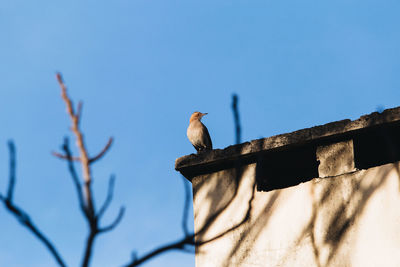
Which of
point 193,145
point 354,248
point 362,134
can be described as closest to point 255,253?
point 354,248

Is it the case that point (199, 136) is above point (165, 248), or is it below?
above

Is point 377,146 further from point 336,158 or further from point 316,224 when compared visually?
point 316,224

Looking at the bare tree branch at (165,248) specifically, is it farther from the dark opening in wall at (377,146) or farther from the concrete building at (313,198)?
the dark opening in wall at (377,146)

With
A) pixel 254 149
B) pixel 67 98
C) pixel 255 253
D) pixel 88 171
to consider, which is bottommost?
pixel 255 253

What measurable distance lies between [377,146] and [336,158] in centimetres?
70

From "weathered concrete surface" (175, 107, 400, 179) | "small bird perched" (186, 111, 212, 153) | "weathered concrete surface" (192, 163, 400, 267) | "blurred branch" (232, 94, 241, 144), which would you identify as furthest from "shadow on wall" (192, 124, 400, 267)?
"blurred branch" (232, 94, 241, 144)

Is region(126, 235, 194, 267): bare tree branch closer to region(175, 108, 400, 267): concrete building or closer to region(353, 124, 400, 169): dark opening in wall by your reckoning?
region(175, 108, 400, 267): concrete building

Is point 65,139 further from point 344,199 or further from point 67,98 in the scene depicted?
point 344,199

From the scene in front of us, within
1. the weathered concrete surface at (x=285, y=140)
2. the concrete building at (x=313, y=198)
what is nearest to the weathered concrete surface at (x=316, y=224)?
the concrete building at (x=313, y=198)

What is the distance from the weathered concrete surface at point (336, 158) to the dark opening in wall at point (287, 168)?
19 centimetres

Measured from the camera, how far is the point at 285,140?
23.1ft

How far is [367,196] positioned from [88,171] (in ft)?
16.2

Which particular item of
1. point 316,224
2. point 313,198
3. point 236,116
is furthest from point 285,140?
point 236,116

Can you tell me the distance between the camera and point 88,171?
2209 mm
